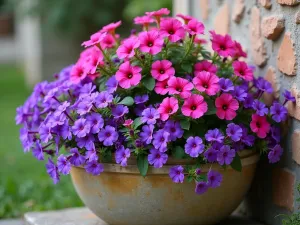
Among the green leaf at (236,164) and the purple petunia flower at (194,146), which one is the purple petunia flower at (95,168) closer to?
the purple petunia flower at (194,146)

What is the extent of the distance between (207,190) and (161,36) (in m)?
0.58

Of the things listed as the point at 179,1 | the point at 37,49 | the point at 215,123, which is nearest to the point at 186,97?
the point at 215,123

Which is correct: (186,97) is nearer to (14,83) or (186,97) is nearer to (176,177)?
(176,177)

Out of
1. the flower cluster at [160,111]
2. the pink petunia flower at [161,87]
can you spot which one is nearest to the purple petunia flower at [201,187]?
the flower cluster at [160,111]

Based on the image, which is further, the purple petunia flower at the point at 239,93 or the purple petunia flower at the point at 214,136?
the purple petunia flower at the point at 239,93

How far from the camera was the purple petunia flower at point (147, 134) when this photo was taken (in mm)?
2003

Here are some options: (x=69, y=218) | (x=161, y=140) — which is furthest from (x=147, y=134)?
(x=69, y=218)

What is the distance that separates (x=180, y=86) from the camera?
81.4 inches

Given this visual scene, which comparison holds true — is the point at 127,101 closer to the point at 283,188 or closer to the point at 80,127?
the point at 80,127

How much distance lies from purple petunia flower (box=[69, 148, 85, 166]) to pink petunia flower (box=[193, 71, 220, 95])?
0.47 metres

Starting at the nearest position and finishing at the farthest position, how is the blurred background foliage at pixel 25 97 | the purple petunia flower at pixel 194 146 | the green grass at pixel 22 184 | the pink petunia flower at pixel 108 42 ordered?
the purple petunia flower at pixel 194 146, the pink petunia flower at pixel 108 42, the green grass at pixel 22 184, the blurred background foliage at pixel 25 97

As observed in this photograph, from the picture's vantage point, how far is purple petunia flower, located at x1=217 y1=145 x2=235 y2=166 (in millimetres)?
2010

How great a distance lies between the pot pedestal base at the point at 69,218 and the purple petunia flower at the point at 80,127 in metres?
0.55

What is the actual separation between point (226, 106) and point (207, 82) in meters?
0.11
